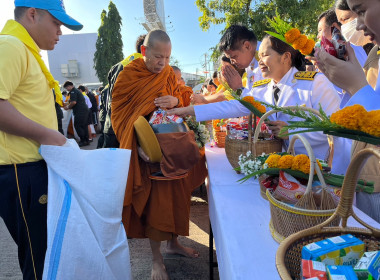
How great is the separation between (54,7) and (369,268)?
1.65m

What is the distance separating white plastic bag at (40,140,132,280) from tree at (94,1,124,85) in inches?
807

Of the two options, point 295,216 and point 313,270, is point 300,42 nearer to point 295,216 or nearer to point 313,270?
point 295,216

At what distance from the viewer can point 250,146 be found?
1.57m

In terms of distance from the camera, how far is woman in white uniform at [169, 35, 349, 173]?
1672 millimetres

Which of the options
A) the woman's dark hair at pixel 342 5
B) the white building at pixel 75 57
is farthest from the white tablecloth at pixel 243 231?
the white building at pixel 75 57

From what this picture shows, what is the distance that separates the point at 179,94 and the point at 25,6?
1.19 metres

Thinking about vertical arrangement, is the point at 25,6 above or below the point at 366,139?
above

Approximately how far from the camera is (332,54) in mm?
1055

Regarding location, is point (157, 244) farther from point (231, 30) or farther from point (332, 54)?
point (231, 30)

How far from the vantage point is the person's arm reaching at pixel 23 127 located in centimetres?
115

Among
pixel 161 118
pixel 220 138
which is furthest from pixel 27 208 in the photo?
pixel 220 138

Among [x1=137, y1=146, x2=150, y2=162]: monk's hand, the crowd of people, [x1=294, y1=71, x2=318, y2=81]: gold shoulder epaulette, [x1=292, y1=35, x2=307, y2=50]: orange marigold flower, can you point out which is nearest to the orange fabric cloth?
the crowd of people

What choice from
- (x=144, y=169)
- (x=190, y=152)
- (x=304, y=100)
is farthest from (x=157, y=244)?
(x=304, y=100)

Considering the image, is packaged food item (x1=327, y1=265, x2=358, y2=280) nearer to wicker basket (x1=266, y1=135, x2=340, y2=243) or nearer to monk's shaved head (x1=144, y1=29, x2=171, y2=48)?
wicker basket (x1=266, y1=135, x2=340, y2=243)
